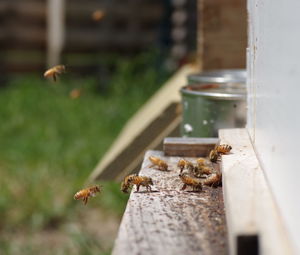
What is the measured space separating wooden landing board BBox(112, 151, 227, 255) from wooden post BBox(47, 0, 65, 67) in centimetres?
767

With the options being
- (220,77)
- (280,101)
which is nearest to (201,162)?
(280,101)

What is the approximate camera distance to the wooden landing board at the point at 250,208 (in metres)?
0.93

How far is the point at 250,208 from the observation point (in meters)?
1.04

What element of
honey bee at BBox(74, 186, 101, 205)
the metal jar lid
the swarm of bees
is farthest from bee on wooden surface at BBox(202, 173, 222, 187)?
the metal jar lid

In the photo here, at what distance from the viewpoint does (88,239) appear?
3.79 metres

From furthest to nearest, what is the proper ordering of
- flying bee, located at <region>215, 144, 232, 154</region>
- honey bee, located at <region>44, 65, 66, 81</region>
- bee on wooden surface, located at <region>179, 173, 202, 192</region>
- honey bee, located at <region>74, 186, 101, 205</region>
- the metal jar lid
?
honey bee, located at <region>44, 65, 66, 81</region>, the metal jar lid, honey bee, located at <region>74, 186, 101, 205</region>, flying bee, located at <region>215, 144, 232, 154</region>, bee on wooden surface, located at <region>179, 173, 202, 192</region>

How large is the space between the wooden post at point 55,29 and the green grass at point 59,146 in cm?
37

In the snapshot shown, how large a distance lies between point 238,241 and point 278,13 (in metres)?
0.41

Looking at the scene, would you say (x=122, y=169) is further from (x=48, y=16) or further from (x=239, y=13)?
(x=48, y=16)

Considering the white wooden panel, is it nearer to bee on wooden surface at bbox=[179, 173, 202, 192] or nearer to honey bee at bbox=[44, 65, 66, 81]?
bee on wooden surface at bbox=[179, 173, 202, 192]

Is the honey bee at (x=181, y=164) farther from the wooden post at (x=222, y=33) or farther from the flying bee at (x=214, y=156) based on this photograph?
the wooden post at (x=222, y=33)

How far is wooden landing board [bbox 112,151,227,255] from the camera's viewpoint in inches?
41.6

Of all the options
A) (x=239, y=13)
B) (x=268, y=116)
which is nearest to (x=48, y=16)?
(x=239, y=13)

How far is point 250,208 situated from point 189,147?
821 mm
